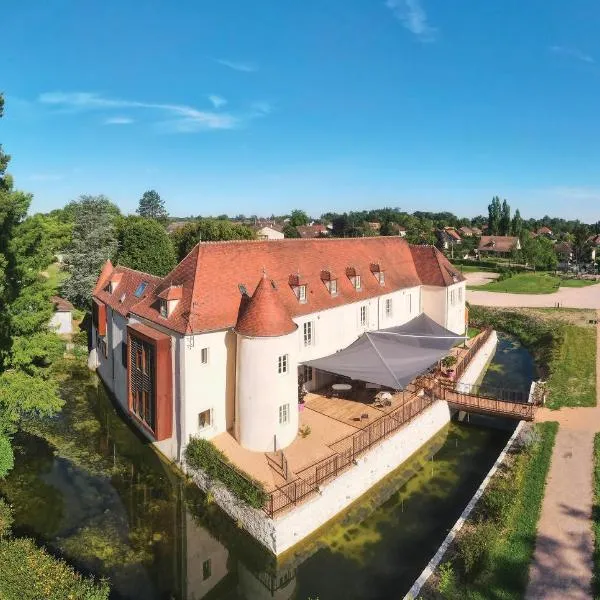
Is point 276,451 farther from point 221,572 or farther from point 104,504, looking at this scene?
point 104,504

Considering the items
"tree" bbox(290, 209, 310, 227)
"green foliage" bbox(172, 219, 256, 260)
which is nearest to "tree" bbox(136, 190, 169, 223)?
"tree" bbox(290, 209, 310, 227)

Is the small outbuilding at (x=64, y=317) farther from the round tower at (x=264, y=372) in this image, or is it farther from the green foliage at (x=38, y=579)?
the green foliage at (x=38, y=579)

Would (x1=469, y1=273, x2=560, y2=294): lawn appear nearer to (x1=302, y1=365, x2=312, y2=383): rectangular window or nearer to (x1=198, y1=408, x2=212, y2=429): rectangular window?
(x1=302, y1=365, x2=312, y2=383): rectangular window

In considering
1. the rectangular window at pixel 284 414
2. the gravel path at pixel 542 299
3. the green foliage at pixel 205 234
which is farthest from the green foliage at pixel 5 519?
the gravel path at pixel 542 299

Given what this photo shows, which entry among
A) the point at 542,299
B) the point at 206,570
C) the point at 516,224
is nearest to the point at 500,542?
the point at 206,570

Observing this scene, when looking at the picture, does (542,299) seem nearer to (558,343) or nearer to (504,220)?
(558,343)
